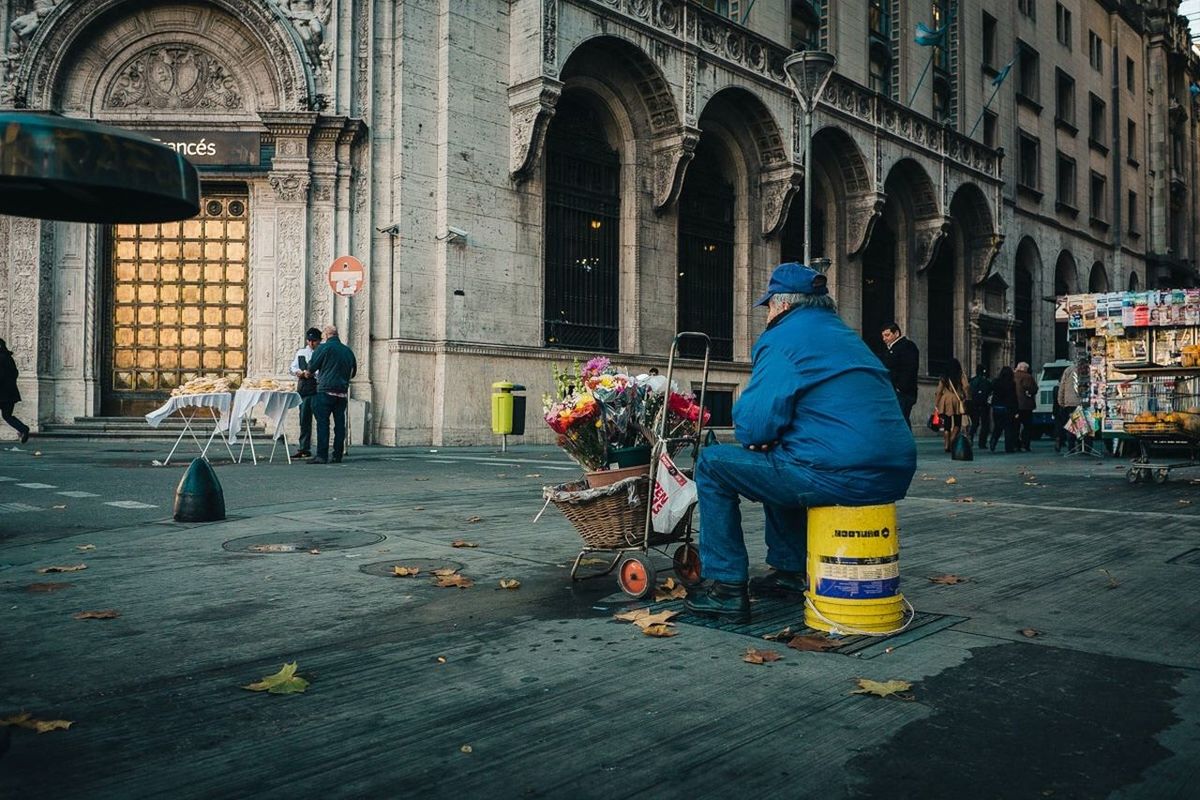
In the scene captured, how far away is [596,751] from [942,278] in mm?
31977

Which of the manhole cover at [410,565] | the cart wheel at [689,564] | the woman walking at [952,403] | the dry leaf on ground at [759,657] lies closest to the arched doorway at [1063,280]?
the woman walking at [952,403]

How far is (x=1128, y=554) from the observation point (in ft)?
19.6

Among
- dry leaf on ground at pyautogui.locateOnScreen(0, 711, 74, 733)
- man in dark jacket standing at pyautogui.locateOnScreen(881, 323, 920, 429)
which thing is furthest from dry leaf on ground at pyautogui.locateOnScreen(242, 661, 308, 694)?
man in dark jacket standing at pyautogui.locateOnScreen(881, 323, 920, 429)

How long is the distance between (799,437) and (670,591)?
4.08 ft

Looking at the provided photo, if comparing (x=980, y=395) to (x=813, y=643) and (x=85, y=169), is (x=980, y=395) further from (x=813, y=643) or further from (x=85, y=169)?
(x=85, y=169)

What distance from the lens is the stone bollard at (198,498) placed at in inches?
277

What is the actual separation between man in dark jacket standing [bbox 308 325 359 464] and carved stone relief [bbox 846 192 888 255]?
1765cm

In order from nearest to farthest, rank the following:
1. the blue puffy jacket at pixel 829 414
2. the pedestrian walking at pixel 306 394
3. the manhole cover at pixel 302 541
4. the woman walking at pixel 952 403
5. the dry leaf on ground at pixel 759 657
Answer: the dry leaf on ground at pixel 759 657
the blue puffy jacket at pixel 829 414
the manhole cover at pixel 302 541
the pedestrian walking at pixel 306 394
the woman walking at pixel 952 403

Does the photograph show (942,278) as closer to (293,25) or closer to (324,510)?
(293,25)

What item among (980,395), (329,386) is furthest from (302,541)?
(980,395)

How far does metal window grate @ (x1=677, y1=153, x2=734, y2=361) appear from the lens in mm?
23109

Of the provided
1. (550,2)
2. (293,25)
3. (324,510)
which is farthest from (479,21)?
(324,510)

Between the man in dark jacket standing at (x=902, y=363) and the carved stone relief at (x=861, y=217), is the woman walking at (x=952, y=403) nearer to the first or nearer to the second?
the man in dark jacket standing at (x=902, y=363)

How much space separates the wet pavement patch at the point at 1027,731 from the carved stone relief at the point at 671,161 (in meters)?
18.3
